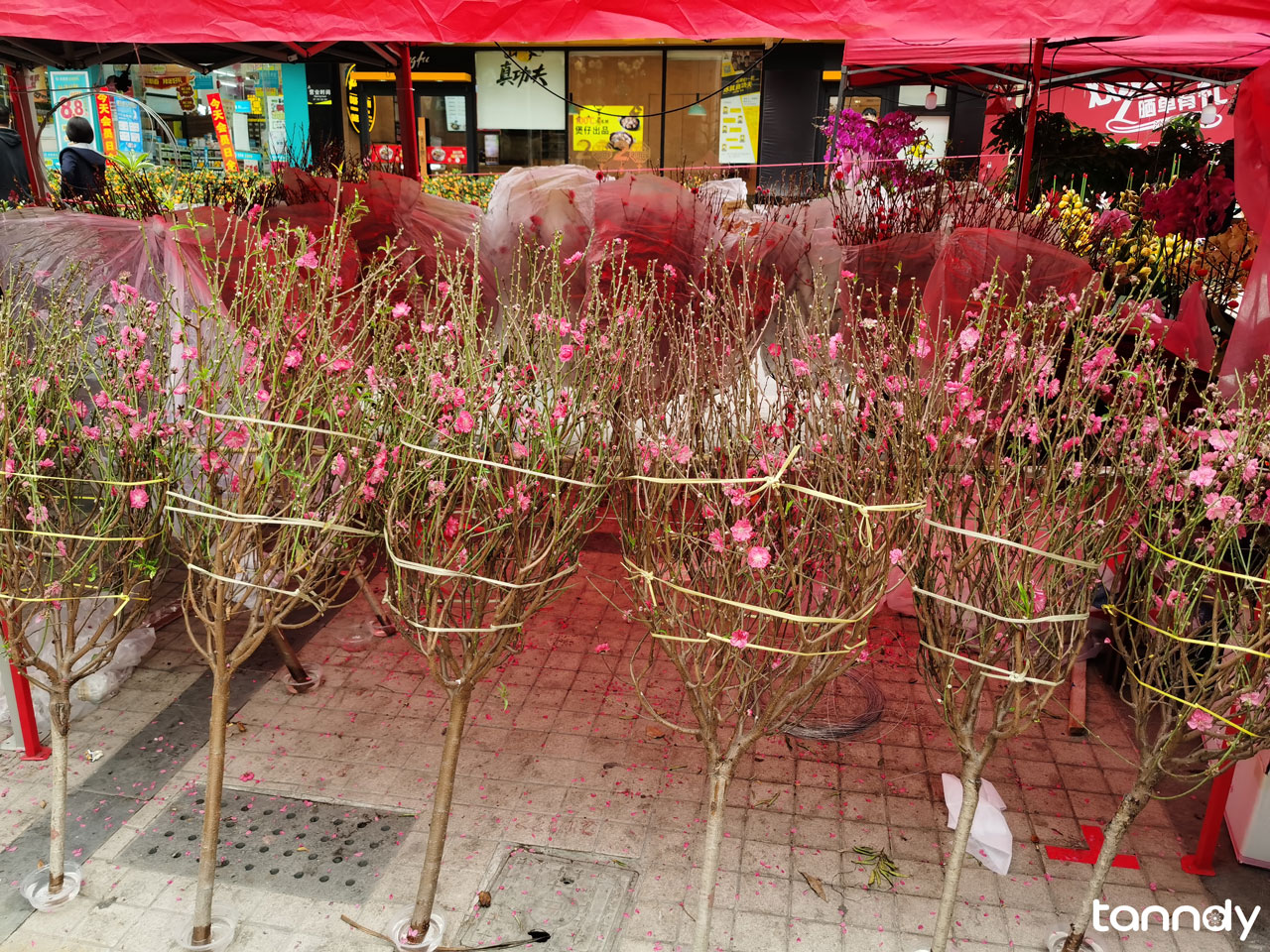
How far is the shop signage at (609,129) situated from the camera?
1116 cm

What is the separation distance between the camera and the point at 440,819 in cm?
262

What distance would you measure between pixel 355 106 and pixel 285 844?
407 inches

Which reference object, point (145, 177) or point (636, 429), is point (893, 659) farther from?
point (145, 177)

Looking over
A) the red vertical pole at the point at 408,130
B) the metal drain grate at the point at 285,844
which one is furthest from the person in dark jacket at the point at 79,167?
the metal drain grate at the point at 285,844

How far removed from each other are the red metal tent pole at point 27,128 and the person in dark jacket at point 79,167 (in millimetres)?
140

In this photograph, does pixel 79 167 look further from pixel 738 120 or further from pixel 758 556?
pixel 738 120

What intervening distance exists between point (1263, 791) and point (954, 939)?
119 cm

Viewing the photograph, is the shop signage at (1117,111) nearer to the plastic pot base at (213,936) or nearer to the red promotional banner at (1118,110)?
the red promotional banner at (1118,110)

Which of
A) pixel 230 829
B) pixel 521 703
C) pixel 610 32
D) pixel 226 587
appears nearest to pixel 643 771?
pixel 521 703

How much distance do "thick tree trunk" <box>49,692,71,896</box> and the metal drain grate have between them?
8.5 inches

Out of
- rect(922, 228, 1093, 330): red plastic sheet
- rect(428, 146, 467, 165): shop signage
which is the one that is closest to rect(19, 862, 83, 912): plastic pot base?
rect(922, 228, 1093, 330): red plastic sheet

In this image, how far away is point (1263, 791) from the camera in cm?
290

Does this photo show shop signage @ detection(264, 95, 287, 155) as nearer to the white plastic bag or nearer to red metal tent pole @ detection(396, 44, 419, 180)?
red metal tent pole @ detection(396, 44, 419, 180)

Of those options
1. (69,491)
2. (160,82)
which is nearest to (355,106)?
(160,82)
